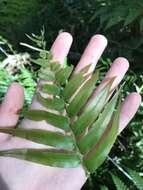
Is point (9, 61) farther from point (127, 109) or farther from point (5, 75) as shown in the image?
point (127, 109)

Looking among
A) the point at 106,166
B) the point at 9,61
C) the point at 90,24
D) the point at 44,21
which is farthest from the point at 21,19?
the point at 106,166

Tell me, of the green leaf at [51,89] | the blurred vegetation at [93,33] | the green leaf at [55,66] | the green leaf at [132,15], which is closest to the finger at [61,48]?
the green leaf at [55,66]

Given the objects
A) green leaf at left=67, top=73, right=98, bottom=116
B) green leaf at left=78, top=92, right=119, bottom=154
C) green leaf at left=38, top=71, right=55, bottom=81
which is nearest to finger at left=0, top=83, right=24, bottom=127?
green leaf at left=38, top=71, right=55, bottom=81

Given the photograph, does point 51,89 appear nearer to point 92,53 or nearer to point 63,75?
point 63,75

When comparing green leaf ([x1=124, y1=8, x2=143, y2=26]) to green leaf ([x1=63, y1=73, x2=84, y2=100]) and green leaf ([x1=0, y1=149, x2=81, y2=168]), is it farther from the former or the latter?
green leaf ([x1=0, y1=149, x2=81, y2=168])

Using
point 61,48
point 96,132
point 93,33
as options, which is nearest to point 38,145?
point 96,132
